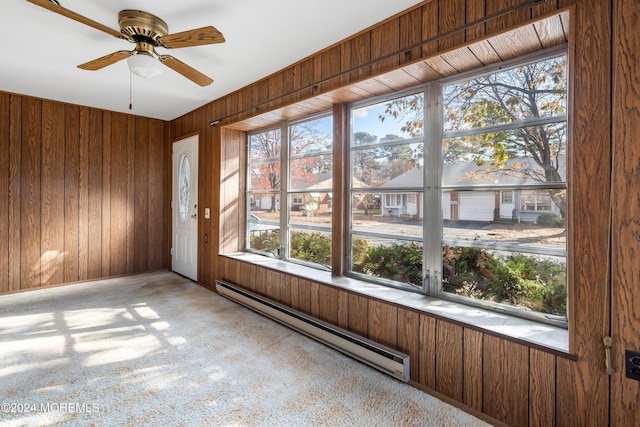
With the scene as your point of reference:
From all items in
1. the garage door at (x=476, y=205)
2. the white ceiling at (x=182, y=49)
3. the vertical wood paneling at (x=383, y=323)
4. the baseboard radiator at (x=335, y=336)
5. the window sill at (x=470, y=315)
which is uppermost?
the white ceiling at (x=182, y=49)

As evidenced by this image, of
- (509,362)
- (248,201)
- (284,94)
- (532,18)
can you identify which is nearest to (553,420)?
(509,362)

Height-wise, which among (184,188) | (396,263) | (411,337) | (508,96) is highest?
(508,96)

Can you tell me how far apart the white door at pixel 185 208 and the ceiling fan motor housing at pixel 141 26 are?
7.45 feet

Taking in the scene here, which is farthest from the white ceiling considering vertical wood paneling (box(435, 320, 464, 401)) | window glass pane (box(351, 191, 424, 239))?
vertical wood paneling (box(435, 320, 464, 401))

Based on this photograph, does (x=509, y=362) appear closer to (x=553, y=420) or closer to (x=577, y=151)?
(x=553, y=420)

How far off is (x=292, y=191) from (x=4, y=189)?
12.1 feet

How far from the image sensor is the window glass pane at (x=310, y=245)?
125 inches

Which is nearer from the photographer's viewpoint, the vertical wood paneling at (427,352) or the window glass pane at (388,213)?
the vertical wood paneling at (427,352)

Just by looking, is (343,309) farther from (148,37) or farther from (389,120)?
(148,37)

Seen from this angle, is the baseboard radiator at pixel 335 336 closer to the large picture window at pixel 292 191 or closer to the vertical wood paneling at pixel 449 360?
the vertical wood paneling at pixel 449 360

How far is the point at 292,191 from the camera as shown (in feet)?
11.5

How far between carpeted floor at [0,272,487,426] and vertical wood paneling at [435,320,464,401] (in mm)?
100

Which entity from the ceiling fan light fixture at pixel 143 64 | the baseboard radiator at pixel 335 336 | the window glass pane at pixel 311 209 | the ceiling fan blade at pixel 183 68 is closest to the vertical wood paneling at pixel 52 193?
the baseboard radiator at pixel 335 336

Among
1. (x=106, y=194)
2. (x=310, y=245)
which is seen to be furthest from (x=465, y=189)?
(x=106, y=194)
